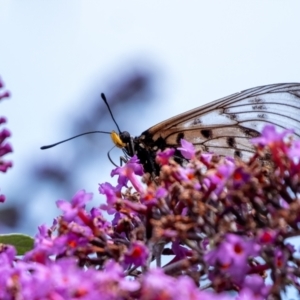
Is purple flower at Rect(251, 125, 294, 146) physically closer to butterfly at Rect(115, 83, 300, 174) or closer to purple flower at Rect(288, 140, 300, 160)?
purple flower at Rect(288, 140, 300, 160)

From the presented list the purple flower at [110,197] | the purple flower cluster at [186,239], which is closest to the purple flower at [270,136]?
the purple flower cluster at [186,239]

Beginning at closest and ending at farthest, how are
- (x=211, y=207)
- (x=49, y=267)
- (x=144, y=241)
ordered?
→ (x=49, y=267) → (x=211, y=207) → (x=144, y=241)

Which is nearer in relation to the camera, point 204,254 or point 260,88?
point 204,254

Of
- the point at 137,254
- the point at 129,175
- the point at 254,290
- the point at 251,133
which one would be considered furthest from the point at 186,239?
the point at 251,133

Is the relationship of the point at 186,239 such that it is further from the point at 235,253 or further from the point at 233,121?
the point at 233,121

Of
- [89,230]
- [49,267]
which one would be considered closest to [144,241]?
[89,230]

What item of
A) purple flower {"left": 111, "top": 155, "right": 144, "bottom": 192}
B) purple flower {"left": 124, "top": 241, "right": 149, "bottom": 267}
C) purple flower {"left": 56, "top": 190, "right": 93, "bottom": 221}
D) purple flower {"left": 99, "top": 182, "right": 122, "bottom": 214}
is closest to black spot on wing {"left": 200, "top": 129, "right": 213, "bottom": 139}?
purple flower {"left": 111, "top": 155, "right": 144, "bottom": 192}

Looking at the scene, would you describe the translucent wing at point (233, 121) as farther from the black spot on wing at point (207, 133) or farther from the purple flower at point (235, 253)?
the purple flower at point (235, 253)

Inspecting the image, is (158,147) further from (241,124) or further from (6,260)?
(6,260)
